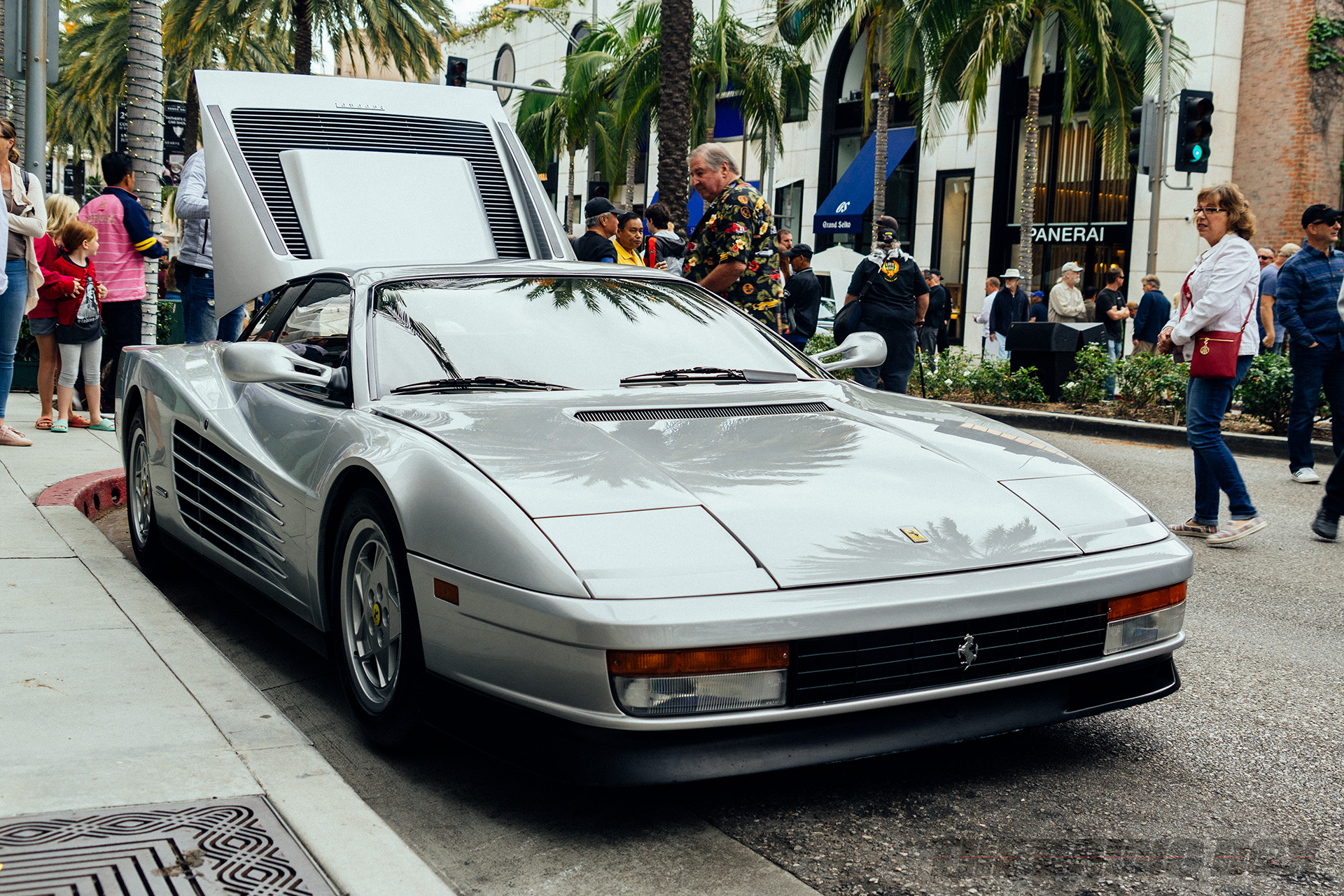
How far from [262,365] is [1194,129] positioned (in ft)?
40.1

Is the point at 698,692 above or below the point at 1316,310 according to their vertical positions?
below

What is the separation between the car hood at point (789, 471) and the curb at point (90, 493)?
354cm

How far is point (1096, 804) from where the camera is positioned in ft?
10.6

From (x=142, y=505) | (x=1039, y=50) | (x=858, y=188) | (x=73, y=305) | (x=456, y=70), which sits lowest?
(x=142, y=505)

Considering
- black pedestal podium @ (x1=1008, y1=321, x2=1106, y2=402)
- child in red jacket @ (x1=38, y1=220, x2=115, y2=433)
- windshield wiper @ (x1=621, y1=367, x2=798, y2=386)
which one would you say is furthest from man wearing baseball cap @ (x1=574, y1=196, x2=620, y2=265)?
black pedestal podium @ (x1=1008, y1=321, x2=1106, y2=402)

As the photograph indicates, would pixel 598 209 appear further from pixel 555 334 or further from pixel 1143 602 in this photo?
pixel 1143 602

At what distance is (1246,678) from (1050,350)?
10864 mm

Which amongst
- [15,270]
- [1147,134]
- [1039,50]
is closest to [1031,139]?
[1039,50]

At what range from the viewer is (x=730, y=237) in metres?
7.20

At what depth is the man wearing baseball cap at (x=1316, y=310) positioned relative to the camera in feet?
27.2

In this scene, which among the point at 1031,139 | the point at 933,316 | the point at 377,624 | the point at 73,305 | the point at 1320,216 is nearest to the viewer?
the point at 377,624

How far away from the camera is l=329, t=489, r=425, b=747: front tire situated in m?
3.24

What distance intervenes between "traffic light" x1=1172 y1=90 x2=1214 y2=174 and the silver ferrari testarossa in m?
10.5

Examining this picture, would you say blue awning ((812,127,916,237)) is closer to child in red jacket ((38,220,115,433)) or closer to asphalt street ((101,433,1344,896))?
child in red jacket ((38,220,115,433))
